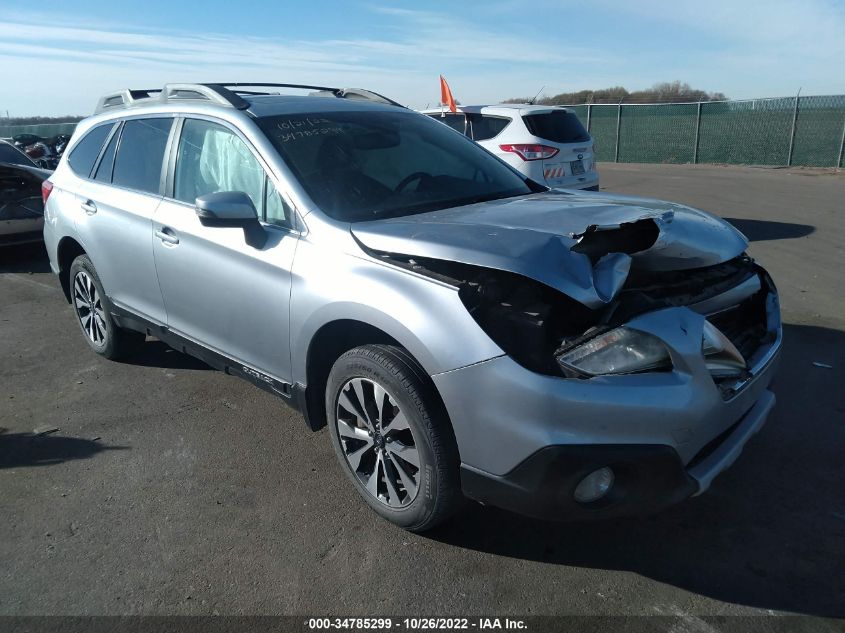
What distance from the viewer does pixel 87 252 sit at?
5039mm

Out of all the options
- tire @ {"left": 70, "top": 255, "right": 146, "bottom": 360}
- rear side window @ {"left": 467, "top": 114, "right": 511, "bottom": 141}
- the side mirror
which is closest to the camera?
the side mirror

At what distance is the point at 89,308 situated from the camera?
5.43 metres

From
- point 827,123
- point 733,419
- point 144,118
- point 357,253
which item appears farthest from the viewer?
point 827,123

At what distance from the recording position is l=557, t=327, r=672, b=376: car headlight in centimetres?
253

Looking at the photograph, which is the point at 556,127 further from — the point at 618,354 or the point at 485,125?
the point at 618,354

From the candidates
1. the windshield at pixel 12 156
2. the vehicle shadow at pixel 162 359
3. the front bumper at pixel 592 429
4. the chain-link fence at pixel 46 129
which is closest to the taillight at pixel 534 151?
the vehicle shadow at pixel 162 359

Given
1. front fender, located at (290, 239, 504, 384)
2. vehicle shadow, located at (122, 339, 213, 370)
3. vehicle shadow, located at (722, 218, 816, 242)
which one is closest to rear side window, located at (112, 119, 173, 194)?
vehicle shadow, located at (122, 339, 213, 370)

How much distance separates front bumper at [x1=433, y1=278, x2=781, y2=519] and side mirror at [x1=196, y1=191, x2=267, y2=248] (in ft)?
4.28

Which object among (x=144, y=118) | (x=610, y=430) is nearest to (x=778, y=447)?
(x=610, y=430)

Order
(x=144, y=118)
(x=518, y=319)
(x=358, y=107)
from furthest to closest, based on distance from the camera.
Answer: (x=144, y=118)
(x=358, y=107)
(x=518, y=319)

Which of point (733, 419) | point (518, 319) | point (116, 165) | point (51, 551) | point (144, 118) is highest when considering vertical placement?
point (144, 118)

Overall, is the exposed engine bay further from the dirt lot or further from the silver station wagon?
the dirt lot

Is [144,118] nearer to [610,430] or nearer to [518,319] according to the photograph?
[518,319]

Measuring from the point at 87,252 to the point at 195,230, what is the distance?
166 cm
